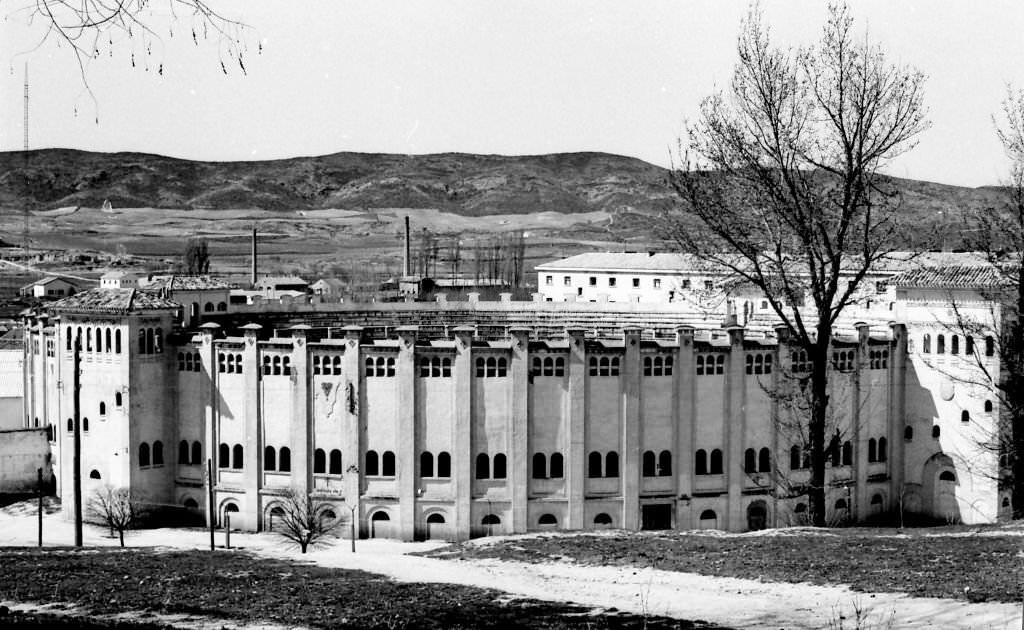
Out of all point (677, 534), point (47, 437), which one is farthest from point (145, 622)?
point (47, 437)

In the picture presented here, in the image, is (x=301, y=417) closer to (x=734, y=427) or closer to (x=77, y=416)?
(x=77, y=416)

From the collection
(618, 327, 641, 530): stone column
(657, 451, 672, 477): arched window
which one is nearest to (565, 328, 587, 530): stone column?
(618, 327, 641, 530): stone column

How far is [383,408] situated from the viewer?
60312mm

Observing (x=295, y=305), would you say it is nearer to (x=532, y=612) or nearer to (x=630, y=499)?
(x=630, y=499)

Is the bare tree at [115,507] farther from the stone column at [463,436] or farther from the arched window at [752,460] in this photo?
the arched window at [752,460]

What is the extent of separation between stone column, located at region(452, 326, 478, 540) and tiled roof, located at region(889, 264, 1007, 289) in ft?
73.1

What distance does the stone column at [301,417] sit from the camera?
61.2 meters

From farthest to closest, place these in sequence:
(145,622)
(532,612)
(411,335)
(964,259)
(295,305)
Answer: (295,305) < (964,259) < (411,335) < (532,612) < (145,622)

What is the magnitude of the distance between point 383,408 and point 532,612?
1326 inches

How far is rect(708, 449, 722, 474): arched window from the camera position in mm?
61844

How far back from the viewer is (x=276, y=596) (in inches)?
1152

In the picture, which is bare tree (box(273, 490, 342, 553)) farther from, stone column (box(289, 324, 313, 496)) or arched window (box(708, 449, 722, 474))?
arched window (box(708, 449, 722, 474))

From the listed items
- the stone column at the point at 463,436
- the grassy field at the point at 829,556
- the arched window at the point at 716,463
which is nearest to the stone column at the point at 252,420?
the stone column at the point at 463,436

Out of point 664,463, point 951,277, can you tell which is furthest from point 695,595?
point 951,277
